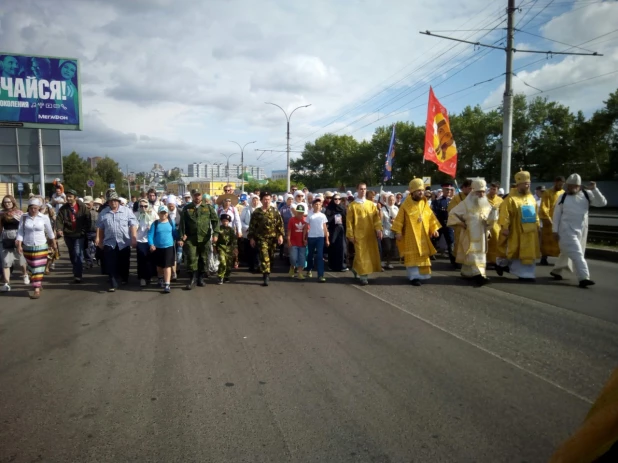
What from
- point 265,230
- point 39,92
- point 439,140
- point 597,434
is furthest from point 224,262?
point 39,92

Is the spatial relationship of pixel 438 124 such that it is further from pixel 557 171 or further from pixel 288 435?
pixel 557 171

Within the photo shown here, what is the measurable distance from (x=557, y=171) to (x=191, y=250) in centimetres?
4478

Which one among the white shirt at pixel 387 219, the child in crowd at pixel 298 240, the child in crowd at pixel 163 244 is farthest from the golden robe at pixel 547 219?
the child in crowd at pixel 163 244

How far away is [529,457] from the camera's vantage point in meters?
2.94

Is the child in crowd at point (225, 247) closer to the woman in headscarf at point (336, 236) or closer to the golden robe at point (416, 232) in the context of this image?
the woman in headscarf at point (336, 236)

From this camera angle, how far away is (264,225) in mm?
9242

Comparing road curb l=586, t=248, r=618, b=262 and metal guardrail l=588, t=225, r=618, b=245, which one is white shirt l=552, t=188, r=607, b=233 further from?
metal guardrail l=588, t=225, r=618, b=245

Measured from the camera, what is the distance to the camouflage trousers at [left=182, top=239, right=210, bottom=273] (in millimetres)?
8602

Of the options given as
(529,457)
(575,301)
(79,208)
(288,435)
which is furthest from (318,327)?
(79,208)

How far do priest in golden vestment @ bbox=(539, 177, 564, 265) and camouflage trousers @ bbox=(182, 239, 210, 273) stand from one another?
7451mm

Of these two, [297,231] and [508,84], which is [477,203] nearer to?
[297,231]

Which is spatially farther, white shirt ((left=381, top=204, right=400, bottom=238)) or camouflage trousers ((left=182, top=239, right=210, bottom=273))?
white shirt ((left=381, top=204, right=400, bottom=238))

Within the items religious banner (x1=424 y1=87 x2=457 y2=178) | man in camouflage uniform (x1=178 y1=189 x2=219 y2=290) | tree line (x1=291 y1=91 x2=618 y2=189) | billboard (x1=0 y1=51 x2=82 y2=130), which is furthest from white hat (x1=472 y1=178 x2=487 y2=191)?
tree line (x1=291 y1=91 x2=618 y2=189)

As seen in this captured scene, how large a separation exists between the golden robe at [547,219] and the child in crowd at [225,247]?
695 cm
